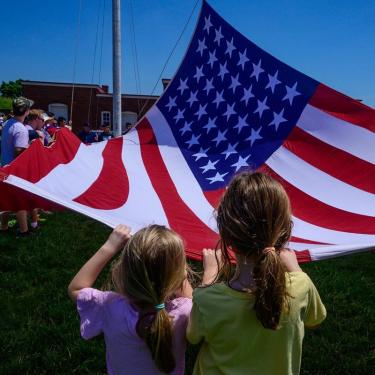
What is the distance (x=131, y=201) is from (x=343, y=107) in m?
1.76

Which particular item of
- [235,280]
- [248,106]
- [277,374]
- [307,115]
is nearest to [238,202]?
[235,280]

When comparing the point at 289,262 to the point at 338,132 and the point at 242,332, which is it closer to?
the point at 242,332

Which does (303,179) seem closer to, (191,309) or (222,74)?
(222,74)

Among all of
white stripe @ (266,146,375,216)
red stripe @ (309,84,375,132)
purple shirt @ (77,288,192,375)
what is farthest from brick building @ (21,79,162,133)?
purple shirt @ (77,288,192,375)

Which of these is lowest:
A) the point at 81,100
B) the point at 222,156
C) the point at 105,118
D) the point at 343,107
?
the point at 105,118

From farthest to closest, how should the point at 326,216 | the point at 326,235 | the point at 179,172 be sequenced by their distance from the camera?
the point at 179,172, the point at 326,216, the point at 326,235

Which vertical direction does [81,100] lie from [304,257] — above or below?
above

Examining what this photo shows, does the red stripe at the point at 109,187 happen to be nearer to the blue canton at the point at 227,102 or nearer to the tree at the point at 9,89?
the blue canton at the point at 227,102

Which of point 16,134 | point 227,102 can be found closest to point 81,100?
point 16,134

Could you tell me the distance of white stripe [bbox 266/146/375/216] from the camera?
2.53 m

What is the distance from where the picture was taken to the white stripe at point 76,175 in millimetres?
2572

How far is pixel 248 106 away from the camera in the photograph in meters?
3.63

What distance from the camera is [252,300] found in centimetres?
115

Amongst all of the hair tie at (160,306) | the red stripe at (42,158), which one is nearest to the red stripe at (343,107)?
the red stripe at (42,158)
